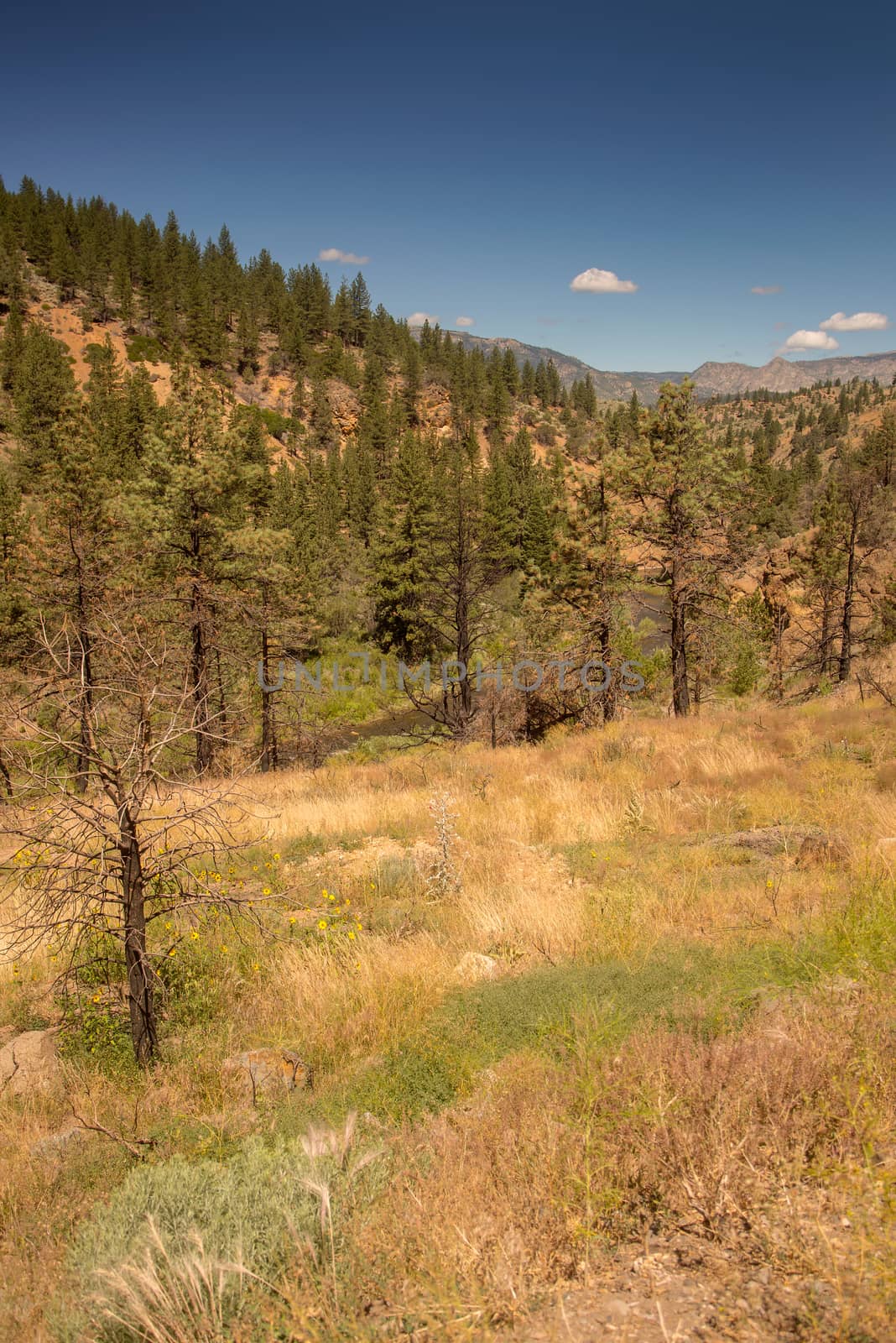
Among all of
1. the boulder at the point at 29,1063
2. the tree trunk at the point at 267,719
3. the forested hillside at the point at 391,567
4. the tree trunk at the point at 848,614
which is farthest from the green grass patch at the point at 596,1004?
the tree trunk at the point at 848,614

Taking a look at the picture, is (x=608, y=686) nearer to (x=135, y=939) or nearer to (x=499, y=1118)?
(x=135, y=939)

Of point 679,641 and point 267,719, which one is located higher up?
point 679,641

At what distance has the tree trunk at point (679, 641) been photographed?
15438 mm

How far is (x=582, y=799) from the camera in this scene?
934 centimetres

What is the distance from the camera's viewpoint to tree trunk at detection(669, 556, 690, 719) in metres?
15.4

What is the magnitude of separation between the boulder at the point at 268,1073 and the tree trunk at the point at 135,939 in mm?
563

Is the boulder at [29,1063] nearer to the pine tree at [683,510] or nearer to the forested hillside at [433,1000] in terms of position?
the forested hillside at [433,1000]

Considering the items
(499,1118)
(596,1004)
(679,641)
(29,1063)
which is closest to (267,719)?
(679,641)

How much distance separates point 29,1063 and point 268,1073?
1636 millimetres

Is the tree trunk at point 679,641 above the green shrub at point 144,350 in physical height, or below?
below

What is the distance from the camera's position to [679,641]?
16.0 meters

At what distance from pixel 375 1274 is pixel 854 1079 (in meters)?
1.95

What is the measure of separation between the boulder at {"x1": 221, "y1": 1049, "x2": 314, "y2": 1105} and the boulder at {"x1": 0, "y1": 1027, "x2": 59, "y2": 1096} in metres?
1.11

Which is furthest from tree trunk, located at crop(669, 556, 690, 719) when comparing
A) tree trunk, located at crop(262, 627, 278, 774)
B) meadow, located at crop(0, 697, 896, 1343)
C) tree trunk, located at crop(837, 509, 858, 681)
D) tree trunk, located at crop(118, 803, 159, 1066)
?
tree trunk, located at crop(118, 803, 159, 1066)
